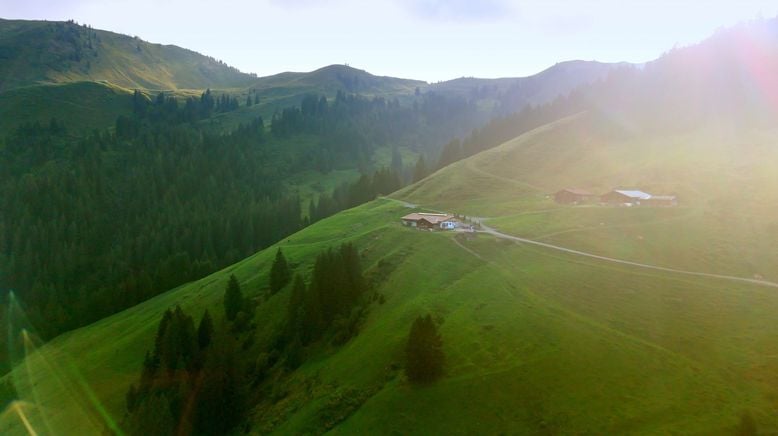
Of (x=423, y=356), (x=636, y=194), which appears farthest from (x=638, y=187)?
(x=423, y=356)

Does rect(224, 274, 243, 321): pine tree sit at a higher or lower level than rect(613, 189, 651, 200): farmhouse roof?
lower

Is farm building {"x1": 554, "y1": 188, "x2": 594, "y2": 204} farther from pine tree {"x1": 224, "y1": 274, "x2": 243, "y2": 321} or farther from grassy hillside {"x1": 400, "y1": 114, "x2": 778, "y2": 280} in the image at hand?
pine tree {"x1": 224, "y1": 274, "x2": 243, "y2": 321}

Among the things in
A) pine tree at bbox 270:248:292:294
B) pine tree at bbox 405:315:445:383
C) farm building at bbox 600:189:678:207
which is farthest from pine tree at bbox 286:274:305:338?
farm building at bbox 600:189:678:207

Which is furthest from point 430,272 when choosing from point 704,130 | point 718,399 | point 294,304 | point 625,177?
point 704,130

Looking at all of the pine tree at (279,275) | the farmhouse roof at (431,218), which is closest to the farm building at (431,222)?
the farmhouse roof at (431,218)

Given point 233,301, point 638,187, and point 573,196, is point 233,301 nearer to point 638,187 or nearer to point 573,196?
point 573,196

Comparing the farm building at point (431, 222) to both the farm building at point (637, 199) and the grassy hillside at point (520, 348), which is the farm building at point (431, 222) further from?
the farm building at point (637, 199)
